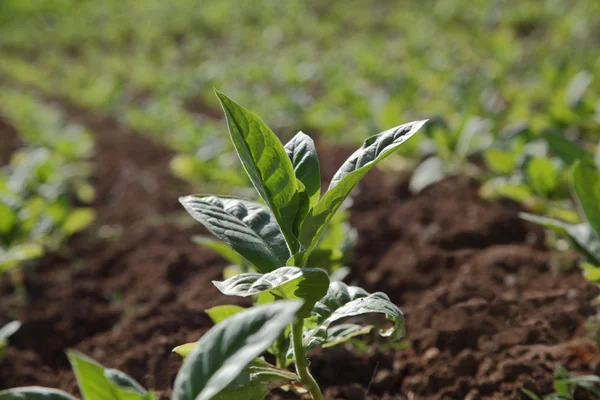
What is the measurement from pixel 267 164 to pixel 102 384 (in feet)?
1.84

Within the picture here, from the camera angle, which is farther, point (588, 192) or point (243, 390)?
point (588, 192)

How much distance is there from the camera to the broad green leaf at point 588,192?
1740mm

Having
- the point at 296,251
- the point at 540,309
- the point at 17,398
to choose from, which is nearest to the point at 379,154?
the point at 296,251

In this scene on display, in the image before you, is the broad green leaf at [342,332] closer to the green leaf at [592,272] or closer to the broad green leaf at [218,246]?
the broad green leaf at [218,246]

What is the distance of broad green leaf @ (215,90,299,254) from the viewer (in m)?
1.31

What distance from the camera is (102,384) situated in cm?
105

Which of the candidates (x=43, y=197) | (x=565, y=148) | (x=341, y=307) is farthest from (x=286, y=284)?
(x=43, y=197)

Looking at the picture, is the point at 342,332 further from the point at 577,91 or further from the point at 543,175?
the point at 577,91

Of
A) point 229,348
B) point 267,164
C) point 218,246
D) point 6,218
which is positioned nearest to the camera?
point 229,348

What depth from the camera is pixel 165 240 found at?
3.38 meters

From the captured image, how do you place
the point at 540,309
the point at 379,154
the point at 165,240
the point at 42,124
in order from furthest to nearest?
the point at 42,124 < the point at 165,240 < the point at 540,309 < the point at 379,154

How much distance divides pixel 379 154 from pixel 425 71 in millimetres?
4977

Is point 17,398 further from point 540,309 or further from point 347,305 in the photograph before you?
point 540,309

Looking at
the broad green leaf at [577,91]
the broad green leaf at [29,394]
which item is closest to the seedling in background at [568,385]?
the broad green leaf at [29,394]
